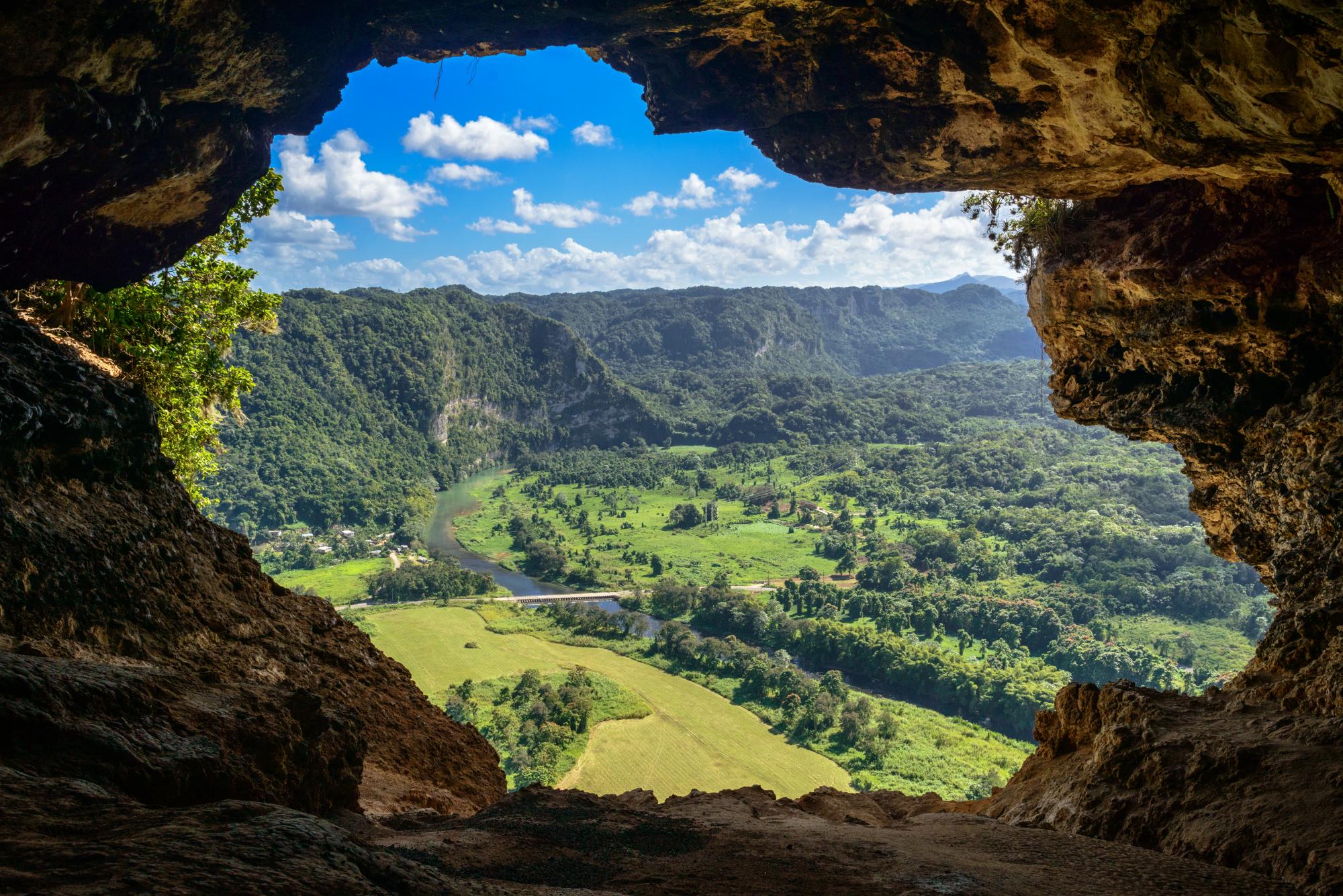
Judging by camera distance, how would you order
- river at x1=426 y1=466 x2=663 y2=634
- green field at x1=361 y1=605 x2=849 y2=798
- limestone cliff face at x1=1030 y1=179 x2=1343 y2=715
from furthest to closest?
river at x1=426 y1=466 x2=663 y2=634 → green field at x1=361 y1=605 x2=849 y2=798 → limestone cliff face at x1=1030 y1=179 x2=1343 y2=715

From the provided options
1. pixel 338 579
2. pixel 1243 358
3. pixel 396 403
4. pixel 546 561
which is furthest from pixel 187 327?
pixel 396 403

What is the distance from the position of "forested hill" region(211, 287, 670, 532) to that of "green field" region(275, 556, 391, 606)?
54.9 feet

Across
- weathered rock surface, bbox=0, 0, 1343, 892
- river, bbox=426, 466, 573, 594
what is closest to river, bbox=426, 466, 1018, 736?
river, bbox=426, 466, 573, 594

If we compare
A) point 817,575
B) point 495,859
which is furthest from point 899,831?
point 817,575

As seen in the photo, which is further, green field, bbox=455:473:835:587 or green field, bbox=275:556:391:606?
green field, bbox=455:473:835:587

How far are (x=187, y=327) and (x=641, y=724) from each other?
35235mm

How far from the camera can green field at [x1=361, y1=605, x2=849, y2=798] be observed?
1460 inches

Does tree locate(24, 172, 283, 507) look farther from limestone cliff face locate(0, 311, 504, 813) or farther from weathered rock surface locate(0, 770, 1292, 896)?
weathered rock surface locate(0, 770, 1292, 896)

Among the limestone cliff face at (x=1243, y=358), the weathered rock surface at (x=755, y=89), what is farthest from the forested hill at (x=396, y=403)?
the limestone cliff face at (x=1243, y=358)

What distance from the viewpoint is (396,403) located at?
144375 mm

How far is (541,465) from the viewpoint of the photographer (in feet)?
506

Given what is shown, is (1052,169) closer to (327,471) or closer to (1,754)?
(1,754)

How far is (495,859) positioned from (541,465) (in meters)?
151

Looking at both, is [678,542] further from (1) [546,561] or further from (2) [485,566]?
(2) [485,566]
